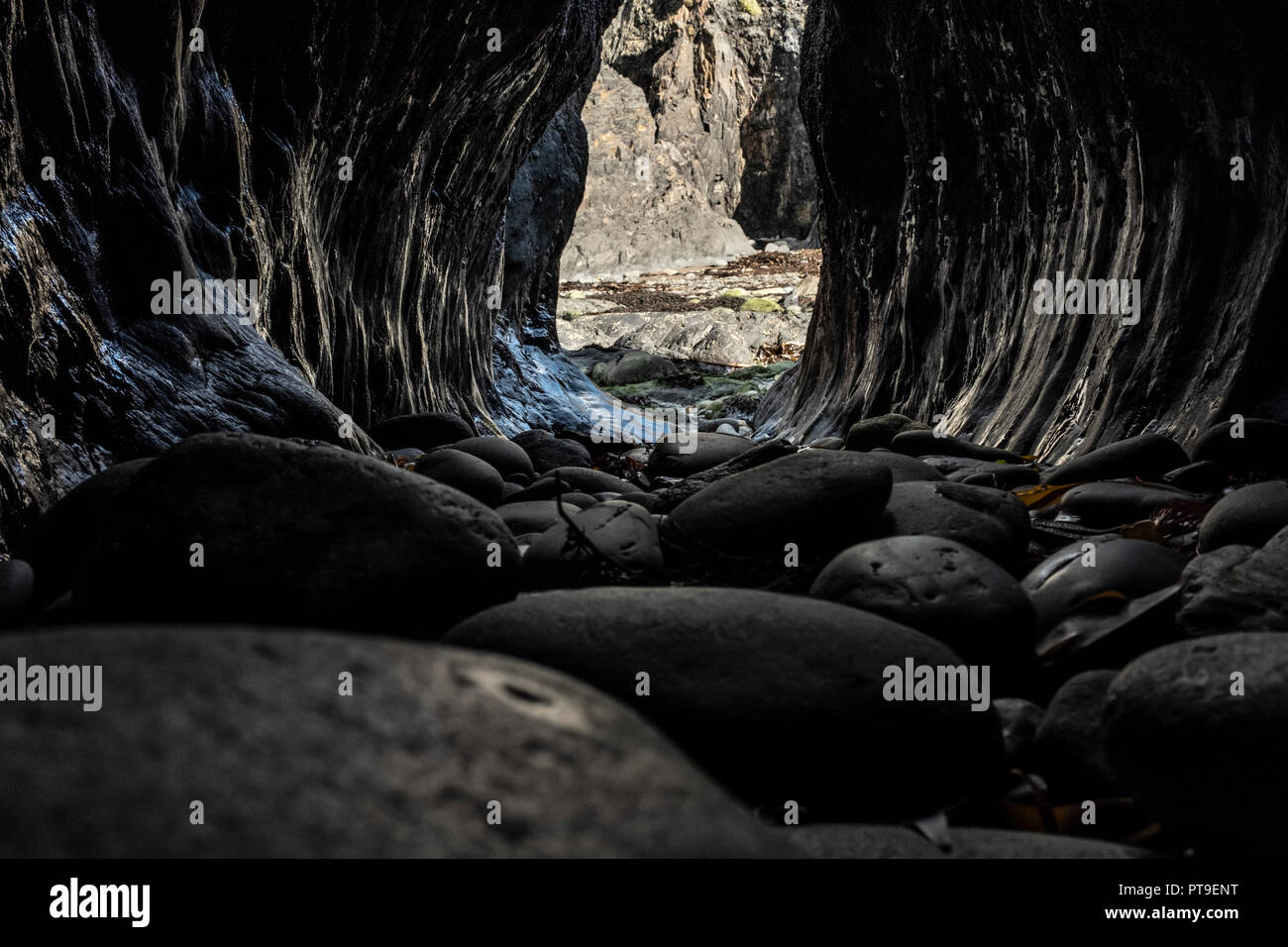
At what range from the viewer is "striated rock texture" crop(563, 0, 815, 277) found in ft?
116

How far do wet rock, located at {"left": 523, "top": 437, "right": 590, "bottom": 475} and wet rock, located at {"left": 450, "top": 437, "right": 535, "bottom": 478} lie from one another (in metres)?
0.93

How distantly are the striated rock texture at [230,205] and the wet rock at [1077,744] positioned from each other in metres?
2.66

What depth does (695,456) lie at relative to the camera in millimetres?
5477

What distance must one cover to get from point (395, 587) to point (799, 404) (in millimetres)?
11739

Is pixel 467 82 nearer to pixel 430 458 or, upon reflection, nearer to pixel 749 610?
pixel 430 458

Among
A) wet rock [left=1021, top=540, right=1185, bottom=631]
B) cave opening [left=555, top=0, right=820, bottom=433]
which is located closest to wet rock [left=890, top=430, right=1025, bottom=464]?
wet rock [left=1021, top=540, right=1185, bottom=631]

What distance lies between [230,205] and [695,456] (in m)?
2.91

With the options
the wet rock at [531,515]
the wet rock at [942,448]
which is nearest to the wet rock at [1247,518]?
the wet rock at [531,515]

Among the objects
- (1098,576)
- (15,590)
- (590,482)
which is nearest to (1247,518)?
(1098,576)

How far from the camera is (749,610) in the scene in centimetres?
158

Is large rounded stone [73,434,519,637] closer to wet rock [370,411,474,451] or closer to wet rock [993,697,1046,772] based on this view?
wet rock [993,697,1046,772]

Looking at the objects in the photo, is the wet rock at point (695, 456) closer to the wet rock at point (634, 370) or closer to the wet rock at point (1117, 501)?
the wet rock at point (1117, 501)

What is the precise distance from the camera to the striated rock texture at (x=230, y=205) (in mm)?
3051
